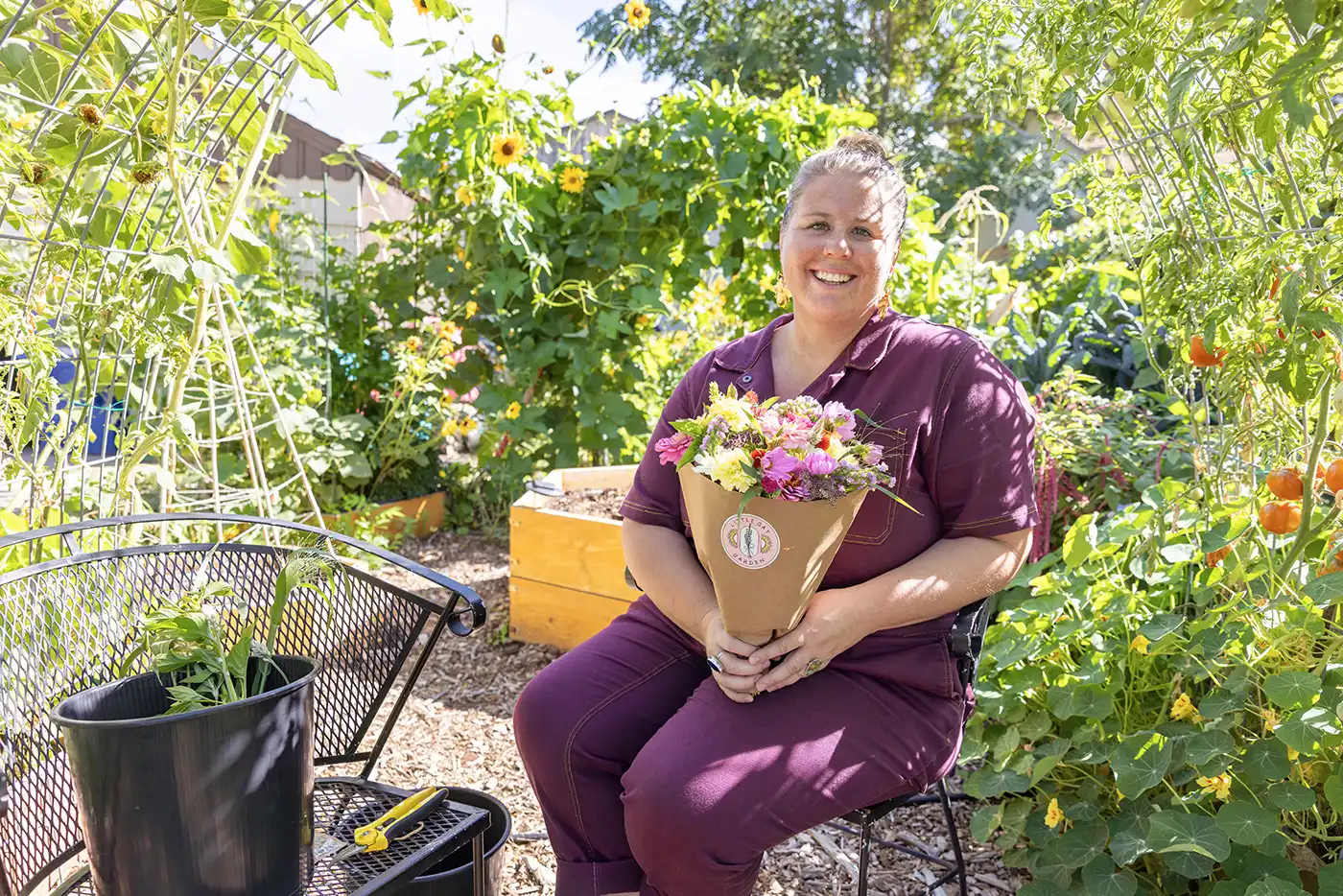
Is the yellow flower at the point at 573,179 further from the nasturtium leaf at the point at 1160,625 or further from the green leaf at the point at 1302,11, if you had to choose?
the green leaf at the point at 1302,11

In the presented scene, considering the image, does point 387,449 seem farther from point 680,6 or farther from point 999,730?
point 680,6

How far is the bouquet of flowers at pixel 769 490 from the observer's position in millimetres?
1155

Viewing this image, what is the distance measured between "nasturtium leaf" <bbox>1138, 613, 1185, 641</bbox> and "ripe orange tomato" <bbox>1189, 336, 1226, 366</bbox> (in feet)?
1.32

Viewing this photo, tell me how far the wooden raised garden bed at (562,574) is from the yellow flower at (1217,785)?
5.07 ft

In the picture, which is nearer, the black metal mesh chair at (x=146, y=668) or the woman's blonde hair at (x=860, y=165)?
the black metal mesh chair at (x=146, y=668)

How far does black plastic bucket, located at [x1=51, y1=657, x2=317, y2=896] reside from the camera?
2.95 ft

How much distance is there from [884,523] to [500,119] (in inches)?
100

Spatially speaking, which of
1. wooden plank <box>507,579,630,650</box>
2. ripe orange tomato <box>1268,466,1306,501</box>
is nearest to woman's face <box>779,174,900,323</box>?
ripe orange tomato <box>1268,466,1306,501</box>

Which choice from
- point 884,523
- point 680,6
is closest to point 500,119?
point 884,523

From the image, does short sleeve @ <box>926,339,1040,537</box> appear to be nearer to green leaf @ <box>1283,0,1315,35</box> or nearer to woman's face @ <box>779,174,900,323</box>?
woman's face @ <box>779,174,900,323</box>

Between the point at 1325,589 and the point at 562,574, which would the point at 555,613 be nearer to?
the point at 562,574

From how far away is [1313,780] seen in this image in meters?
1.47

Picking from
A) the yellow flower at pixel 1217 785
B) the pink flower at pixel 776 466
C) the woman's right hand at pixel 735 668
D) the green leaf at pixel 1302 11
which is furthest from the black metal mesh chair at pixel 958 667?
the green leaf at pixel 1302 11

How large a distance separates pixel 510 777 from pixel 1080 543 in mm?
1325
